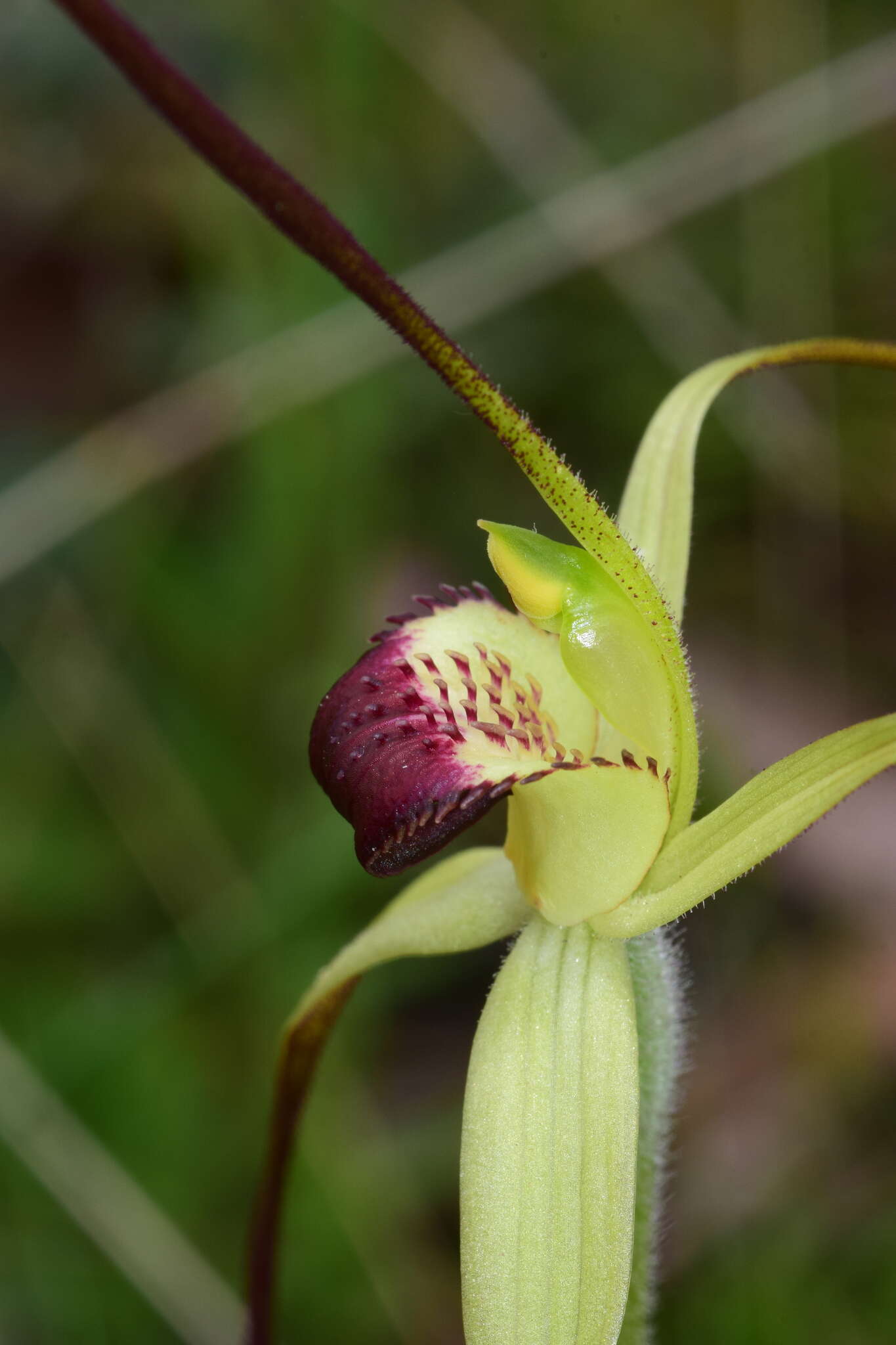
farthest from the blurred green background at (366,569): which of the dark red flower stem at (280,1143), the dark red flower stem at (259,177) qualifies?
the dark red flower stem at (259,177)

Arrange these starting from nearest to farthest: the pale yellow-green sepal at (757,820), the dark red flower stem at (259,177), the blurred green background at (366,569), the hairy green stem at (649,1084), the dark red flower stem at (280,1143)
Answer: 1. the dark red flower stem at (259,177)
2. the pale yellow-green sepal at (757,820)
3. the hairy green stem at (649,1084)
4. the dark red flower stem at (280,1143)
5. the blurred green background at (366,569)

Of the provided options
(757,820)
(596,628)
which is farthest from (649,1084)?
(596,628)

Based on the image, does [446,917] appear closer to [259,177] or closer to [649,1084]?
[649,1084]

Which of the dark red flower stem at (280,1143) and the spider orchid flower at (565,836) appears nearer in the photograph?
the spider orchid flower at (565,836)

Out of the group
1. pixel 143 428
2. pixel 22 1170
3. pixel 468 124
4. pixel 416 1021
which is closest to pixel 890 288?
pixel 468 124

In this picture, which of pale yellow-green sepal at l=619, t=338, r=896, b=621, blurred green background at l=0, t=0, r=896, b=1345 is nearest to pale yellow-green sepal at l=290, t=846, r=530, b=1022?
pale yellow-green sepal at l=619, t=338, r=896, b=621

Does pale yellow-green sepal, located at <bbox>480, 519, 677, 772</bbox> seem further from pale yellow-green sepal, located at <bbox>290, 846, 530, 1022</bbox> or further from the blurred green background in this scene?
the blurred green background

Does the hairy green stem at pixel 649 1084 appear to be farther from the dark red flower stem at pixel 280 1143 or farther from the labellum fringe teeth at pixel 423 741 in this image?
the dark red flower stem at pixel 280 1143
